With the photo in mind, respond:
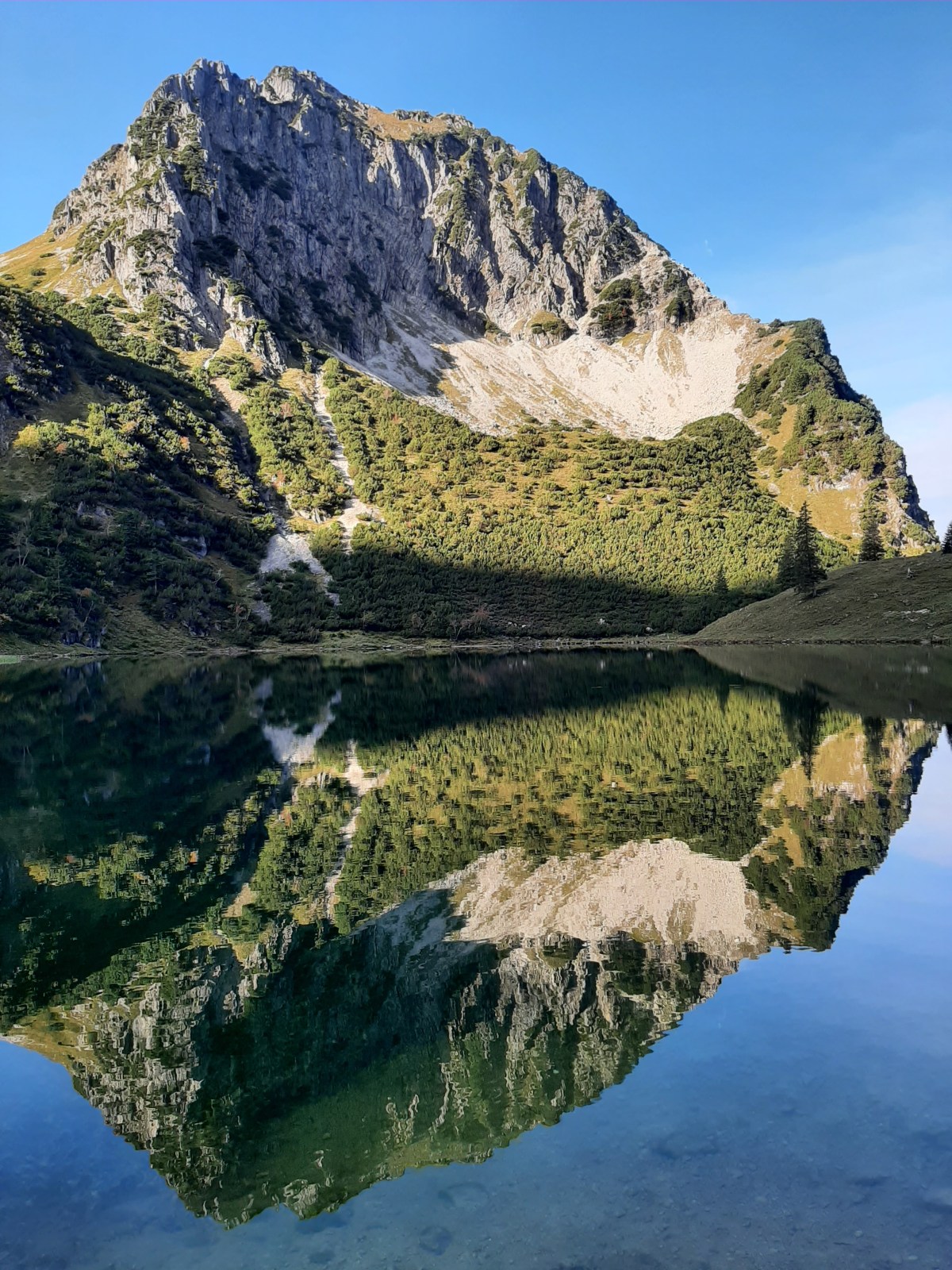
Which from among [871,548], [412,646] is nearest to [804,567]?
[871,548]

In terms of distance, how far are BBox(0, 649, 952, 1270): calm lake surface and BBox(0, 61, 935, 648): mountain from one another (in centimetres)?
9407

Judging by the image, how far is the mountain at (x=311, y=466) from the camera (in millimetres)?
119562

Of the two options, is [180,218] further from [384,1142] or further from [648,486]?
[384,1142]

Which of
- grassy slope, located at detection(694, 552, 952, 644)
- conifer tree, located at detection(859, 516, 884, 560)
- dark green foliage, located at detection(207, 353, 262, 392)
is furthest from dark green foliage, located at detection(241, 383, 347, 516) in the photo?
conifer tree, located at detection(859, 516, 884, 560)

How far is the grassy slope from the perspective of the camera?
79500mm

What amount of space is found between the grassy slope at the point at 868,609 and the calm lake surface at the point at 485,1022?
203 ft

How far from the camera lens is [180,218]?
176 m

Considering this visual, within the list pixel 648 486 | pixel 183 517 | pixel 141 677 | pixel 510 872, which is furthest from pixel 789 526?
pixel 510 872

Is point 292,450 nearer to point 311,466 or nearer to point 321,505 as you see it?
point 311,466

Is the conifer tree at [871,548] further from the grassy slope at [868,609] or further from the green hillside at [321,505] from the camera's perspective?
the green hillside at [321,505]

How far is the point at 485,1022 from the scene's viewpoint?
1033 centimetres

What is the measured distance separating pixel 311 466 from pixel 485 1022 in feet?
504

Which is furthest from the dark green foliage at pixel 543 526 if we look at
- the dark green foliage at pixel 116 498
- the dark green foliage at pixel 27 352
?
the dark green foliage at pixel 27 352

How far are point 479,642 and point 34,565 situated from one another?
6212 centimetres
